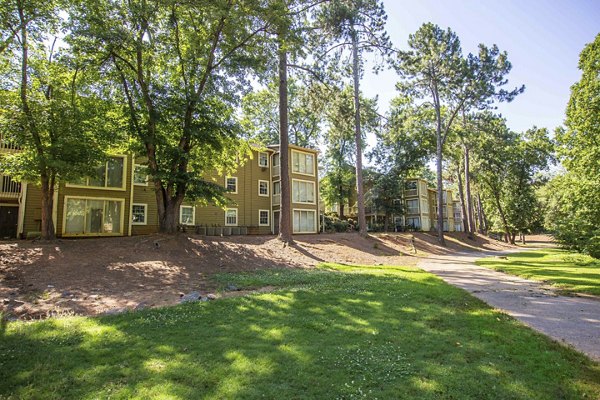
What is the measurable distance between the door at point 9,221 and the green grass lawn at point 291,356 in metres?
18.6

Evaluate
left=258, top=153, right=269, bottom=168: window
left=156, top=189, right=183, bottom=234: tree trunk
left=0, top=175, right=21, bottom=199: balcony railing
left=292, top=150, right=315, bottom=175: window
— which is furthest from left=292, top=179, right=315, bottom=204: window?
left=0, top=175, right=21, bottom=199: balcony railing

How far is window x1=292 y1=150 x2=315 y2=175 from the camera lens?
102ft

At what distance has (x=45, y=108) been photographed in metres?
14.1

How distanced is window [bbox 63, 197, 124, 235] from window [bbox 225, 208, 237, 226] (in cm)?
829

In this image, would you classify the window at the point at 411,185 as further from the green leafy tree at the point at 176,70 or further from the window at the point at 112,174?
the window at the point at 112,174

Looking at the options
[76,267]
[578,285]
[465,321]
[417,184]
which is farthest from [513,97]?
[76,267]

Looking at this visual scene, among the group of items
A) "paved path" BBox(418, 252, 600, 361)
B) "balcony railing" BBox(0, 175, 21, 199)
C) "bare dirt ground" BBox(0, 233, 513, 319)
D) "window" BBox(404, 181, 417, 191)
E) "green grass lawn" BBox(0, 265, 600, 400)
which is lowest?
"paved path" BBox(418, 252, 600, 361)

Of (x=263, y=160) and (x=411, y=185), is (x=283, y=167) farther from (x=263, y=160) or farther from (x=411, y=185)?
(x=411, y=185)

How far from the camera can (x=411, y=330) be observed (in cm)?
555

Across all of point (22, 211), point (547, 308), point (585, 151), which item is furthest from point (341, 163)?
point (547, 308)

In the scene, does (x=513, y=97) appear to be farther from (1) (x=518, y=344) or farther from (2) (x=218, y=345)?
(2) (x=218, y=345)

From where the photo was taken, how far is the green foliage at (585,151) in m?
18.1

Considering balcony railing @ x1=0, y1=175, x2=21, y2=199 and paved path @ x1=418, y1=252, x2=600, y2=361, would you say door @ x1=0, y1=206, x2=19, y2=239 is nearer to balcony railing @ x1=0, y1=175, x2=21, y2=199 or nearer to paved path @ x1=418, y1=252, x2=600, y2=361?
balcony railing @ x1=0, y1=175, x2=21, y2=199

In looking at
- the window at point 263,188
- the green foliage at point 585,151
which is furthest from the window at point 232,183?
the green foliage at point 585,151
